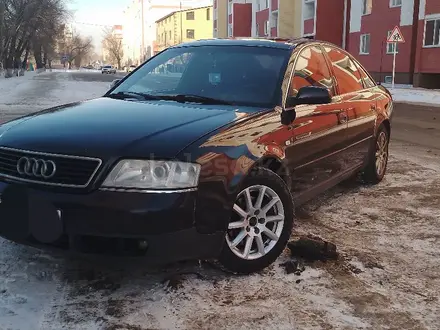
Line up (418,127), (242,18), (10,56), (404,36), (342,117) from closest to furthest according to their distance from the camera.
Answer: (342,117) < (418,127) < (404,36) < (10,56) < (242,18)

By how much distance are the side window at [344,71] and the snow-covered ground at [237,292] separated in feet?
4.90

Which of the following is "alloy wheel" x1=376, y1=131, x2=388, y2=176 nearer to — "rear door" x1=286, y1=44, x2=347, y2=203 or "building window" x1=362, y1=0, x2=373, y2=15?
"rear door" x1=286, y1=44, x2=347, y2=203

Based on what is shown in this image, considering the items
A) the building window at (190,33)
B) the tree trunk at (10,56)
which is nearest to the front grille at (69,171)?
the tree trunk at (10,56)

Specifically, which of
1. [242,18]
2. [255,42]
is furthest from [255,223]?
[242,18]

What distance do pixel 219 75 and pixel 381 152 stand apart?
2627 mm

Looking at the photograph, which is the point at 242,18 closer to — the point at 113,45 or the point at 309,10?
the point at 309,10

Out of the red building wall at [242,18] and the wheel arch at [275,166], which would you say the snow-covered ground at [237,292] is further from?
the red building wall at [242,18]

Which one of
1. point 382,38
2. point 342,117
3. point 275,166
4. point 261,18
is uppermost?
point 261,18

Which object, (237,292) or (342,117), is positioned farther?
(342,117)

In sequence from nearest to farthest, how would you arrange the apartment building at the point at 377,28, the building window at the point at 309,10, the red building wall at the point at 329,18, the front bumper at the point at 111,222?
the front bumper at the point at 111,222, the apartment building at the point at 377,28, the red building wall at the point at 329,18, the building window at the point at 309,10

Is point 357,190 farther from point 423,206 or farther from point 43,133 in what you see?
point 43,133

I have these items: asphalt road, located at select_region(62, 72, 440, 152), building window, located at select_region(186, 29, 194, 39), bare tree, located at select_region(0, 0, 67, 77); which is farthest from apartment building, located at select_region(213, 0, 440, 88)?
building window, located at select_region(186, 29, 194, 39)

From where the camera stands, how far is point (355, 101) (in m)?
4.90

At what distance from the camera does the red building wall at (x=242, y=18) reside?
56.4 metres
